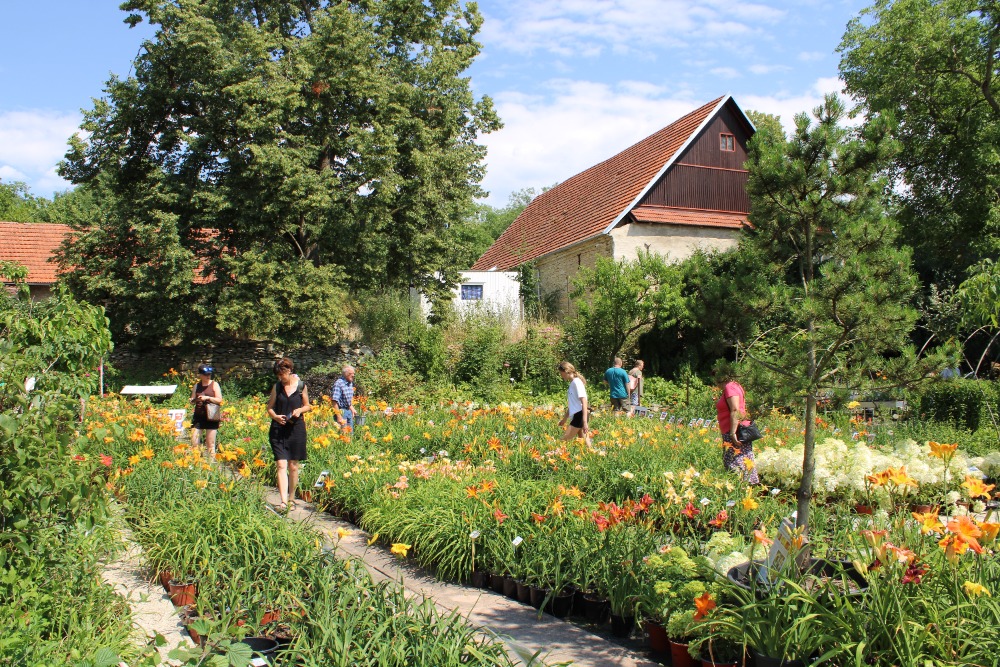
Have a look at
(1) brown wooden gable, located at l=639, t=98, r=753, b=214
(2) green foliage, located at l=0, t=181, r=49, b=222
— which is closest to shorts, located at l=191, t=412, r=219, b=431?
(1) brown wooden gable, located at l=639, t=98, r=753, b=214

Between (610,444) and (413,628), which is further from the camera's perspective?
(610,444)

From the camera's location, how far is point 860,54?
24.2 m

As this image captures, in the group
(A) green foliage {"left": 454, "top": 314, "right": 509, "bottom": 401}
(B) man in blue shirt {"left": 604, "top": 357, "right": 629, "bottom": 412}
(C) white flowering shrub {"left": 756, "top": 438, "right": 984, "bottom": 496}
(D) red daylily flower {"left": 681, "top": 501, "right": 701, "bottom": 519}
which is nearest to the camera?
(D) red daylily flower {"left": 681, "top": 501, "right": 701, "bottom": 519}

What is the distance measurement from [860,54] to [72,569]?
86.7ft

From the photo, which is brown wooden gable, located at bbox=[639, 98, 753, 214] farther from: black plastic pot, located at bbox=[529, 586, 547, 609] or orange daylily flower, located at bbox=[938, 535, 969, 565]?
orange daylily flower, located at bbox=[938, 535, 969, 565]

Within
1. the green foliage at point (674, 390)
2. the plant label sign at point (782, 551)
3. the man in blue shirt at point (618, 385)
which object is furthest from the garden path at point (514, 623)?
the green foliage at point (674, 390)

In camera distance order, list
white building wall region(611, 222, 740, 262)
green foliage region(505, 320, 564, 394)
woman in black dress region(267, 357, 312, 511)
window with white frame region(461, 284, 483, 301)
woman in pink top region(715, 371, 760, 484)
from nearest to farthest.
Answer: woman in pink top region(715, 371, 760, 484)
woman in black dress region(267, 357, 312, 511)
green foliage region(505, 320, 564, 394)
white building wall region(611, 222, 740, 262)
window with white frame region(461, 284, 483, 301)

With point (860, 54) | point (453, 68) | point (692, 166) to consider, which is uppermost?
point (860, 54)

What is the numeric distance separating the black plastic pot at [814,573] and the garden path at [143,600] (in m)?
2.86

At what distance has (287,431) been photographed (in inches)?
302

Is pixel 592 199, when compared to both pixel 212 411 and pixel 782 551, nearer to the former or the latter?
pixel 212 411

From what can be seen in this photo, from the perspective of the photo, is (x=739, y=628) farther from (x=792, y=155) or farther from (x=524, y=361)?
(x=524, y=361)

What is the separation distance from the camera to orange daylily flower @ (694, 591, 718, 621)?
11.8 ft

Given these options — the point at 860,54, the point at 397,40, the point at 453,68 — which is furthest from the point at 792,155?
the point at 860,54
